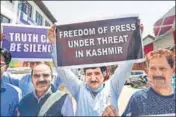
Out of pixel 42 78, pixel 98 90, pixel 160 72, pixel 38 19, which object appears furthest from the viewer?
pixel 38 19

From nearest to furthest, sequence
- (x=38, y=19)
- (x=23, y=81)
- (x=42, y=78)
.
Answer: (x=42, y=78) → (x=23, y=81) → (x=38, y=19)

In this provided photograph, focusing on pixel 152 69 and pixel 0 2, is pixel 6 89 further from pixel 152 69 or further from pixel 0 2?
pixel 0 2

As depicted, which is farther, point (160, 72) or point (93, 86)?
point (93, 86)

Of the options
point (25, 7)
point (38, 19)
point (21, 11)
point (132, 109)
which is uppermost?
point (25, 7)

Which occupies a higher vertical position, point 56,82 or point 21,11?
point 21,11

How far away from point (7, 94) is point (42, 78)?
1.40 ft

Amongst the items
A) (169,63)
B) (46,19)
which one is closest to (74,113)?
(169,63)

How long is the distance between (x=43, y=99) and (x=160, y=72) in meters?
1.25

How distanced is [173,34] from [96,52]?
783 millimetres

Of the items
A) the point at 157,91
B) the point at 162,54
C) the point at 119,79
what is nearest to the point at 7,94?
the point at 119,79

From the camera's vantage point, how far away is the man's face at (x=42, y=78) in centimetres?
316

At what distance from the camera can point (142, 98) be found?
117 inches

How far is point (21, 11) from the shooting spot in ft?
68.2

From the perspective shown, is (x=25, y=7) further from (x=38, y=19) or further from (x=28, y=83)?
(x=28, y=83)
